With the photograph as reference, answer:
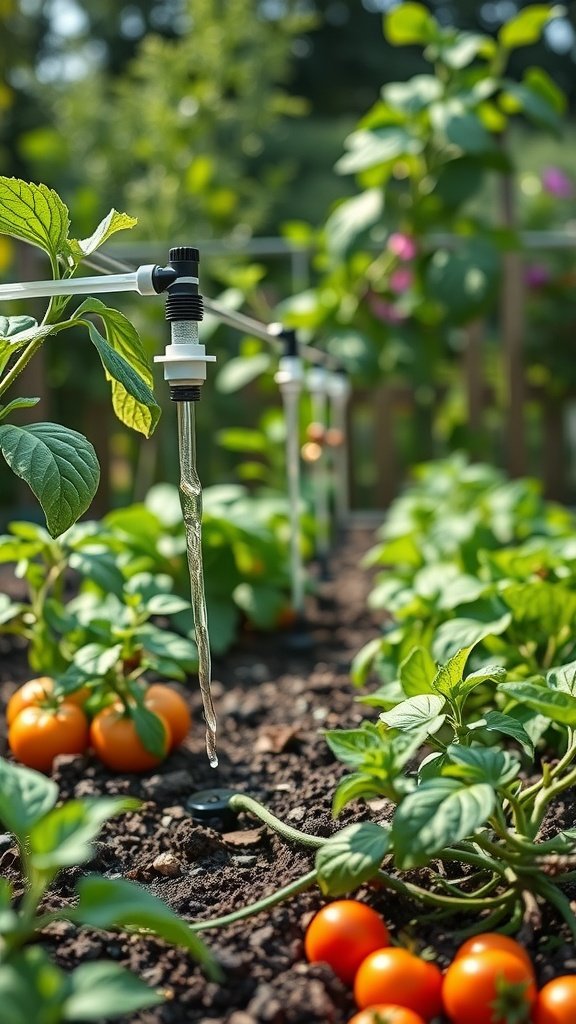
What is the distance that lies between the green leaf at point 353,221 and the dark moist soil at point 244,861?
185cm

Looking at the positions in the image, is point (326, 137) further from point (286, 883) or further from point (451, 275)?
point (286, 883)

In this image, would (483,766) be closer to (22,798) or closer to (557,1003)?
(557,1003)

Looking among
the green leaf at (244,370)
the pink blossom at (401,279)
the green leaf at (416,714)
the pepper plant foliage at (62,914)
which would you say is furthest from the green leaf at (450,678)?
the pink blossom at (401,279)

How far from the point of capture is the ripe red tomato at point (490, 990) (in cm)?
98

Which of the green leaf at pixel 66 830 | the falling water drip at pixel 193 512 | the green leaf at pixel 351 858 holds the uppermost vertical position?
the falling water drip at pixel 193 512

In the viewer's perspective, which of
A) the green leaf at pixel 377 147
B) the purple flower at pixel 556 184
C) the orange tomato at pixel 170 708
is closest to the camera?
the orange tomato at pixel 170 708

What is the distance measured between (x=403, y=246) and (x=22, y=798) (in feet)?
11.2

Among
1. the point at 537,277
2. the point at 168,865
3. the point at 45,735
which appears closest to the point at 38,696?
the point at 45,735

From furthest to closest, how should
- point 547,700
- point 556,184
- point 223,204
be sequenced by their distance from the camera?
point 556,184 → point 223,204 → point 547,700

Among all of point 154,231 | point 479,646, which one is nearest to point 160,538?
point 479,646

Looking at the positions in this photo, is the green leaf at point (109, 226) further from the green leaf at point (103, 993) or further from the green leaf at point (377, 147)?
the green leaf at point (377, 147)

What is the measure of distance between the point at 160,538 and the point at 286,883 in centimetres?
142

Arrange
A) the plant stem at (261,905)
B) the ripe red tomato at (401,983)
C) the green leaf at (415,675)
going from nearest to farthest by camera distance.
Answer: the ripe red tomato at (401,983) < the plant stem at (261,905) < the green leaf at (415,675)

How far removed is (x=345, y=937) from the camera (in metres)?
1.09
